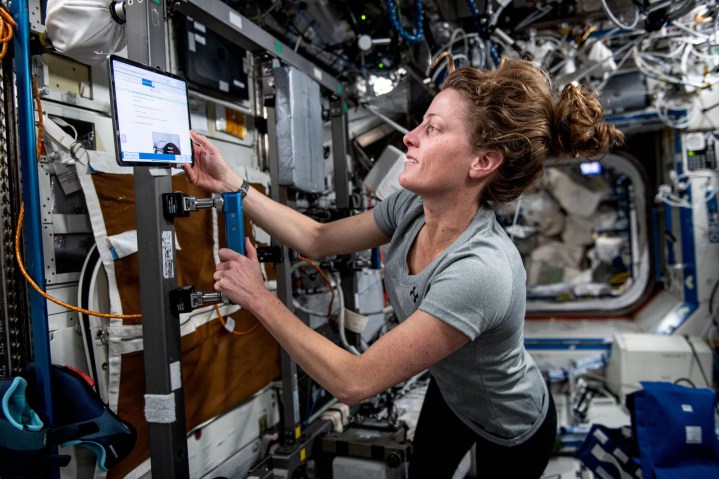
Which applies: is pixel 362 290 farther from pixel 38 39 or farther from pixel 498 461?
pixel 38 39

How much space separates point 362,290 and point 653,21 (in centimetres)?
264

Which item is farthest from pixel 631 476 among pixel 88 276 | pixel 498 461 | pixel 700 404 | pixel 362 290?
pixel 88 276

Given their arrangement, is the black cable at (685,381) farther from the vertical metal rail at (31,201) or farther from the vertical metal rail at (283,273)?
the vertical metal rail at (31,201)

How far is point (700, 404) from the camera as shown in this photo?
2773mm

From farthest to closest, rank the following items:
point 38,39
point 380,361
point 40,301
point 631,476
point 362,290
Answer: point 362,290, point 631,476, point 38,39, point 40,301, point 380,361

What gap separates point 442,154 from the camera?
1548 mm

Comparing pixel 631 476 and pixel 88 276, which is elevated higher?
pixel 88 276

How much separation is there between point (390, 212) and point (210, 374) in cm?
129

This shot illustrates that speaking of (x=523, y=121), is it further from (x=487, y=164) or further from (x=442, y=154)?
(x=442, y=154)

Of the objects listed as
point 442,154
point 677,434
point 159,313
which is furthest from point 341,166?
point 677,434

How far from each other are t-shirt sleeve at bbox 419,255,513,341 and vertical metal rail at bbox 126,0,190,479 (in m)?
0.90

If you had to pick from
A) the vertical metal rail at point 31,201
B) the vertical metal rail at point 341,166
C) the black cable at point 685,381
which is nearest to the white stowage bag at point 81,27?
the vertical metal rail at point 31,201

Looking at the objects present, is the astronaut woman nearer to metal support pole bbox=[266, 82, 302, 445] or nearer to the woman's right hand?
the woman's right hand

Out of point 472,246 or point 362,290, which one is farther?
point 362,290
